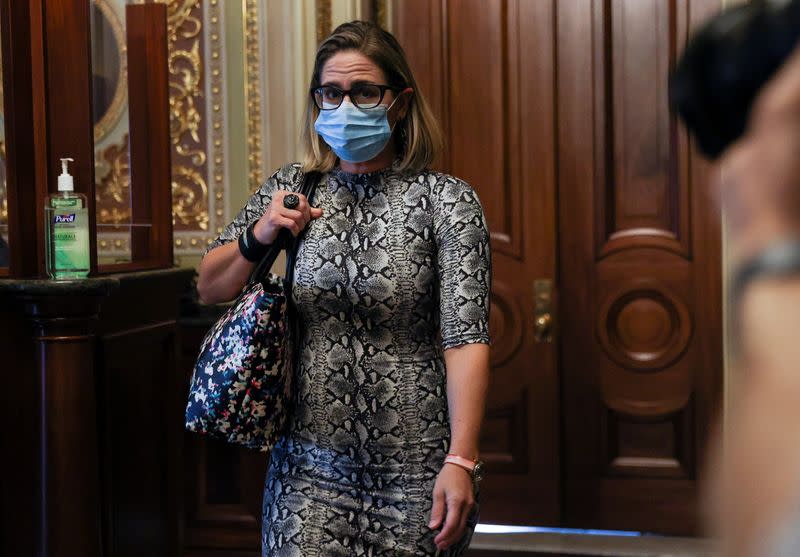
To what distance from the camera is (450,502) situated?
181 centimetres

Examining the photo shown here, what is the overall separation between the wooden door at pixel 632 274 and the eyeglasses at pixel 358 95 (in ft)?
6.70

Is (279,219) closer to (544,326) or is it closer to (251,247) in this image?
(251,247)

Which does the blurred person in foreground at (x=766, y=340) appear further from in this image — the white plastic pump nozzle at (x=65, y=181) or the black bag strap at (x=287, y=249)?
the white plastic pump nozzle at (x=65, y=181)

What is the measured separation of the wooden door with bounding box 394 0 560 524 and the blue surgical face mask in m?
2.04

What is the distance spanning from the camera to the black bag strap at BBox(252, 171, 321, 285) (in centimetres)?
190

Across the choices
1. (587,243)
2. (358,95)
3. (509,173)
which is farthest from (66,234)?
(587,243)

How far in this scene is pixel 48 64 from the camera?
2.40 m

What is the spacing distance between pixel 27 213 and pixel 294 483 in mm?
909

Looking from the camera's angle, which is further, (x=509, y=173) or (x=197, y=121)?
(x=509, y=173)

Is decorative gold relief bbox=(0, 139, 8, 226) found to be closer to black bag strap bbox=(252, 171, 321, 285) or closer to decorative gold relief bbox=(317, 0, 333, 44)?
black bag strap bbox=(252, 171, 321, 285)

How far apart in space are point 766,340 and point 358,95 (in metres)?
1.68

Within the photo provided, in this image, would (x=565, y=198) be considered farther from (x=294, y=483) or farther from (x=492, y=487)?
(x=294, y=483)

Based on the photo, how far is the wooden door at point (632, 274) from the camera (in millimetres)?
3871

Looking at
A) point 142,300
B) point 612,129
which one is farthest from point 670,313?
point 142,300
